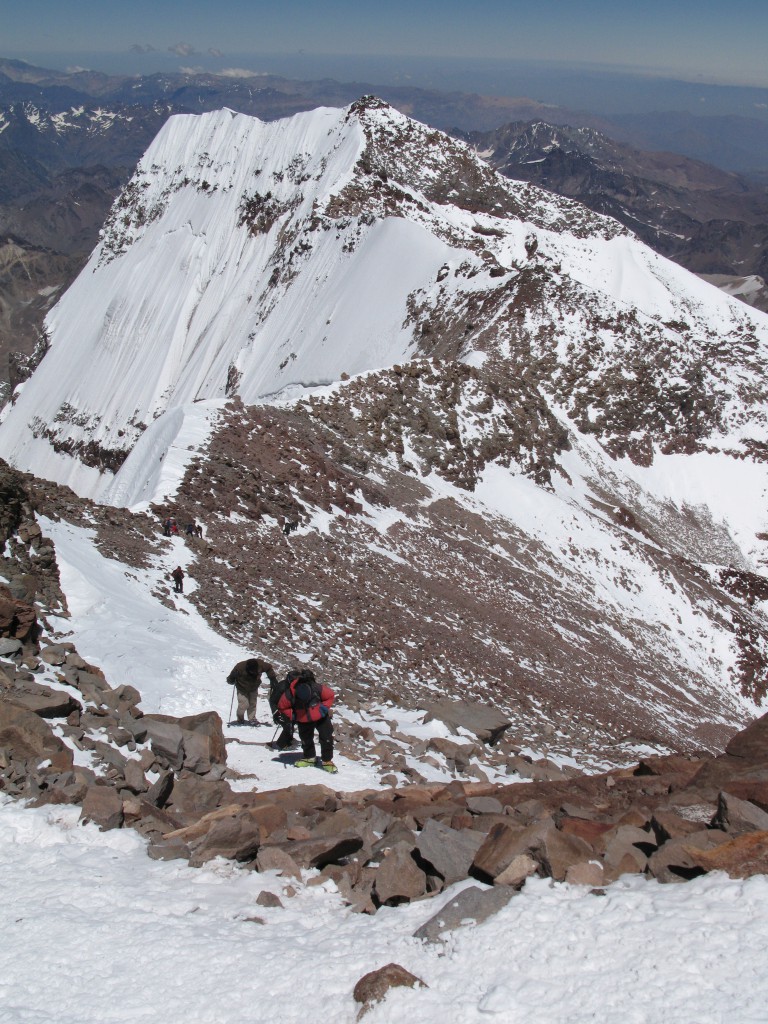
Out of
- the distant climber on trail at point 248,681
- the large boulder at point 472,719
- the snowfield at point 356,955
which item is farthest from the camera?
the large boulder at point 472,719

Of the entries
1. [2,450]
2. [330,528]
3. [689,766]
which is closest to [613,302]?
[330,528]

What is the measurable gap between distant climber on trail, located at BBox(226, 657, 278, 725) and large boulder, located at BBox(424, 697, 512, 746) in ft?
9.73

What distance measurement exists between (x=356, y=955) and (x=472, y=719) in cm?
787

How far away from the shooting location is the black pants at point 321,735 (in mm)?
9156

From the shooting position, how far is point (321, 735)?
917 cm

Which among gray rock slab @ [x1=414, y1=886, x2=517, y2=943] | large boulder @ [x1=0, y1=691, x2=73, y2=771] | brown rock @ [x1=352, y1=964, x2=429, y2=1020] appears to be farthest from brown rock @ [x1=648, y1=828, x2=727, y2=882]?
large boulder @ [x1=0, y1=691, x2=73, y2=771]

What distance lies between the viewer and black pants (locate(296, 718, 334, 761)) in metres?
9.16

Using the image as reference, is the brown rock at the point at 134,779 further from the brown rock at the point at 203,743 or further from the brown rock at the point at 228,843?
the brown rock at the point at 228,843

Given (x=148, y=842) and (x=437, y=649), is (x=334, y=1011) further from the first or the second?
(x=437, y=649)

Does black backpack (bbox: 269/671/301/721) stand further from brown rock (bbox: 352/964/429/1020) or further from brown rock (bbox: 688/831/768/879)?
brown rock (bbox: 688/831/768/879)

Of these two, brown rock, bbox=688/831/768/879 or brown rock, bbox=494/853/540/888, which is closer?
brown rock, bbox=688/831/768/879

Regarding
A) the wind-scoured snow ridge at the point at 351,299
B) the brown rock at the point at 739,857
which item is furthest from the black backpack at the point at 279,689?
the wind-scoured snow ridge at the point at 351,299

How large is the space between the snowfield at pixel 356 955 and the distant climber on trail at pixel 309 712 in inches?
141

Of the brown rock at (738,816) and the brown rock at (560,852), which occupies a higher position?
the brown rock at (738,816)
